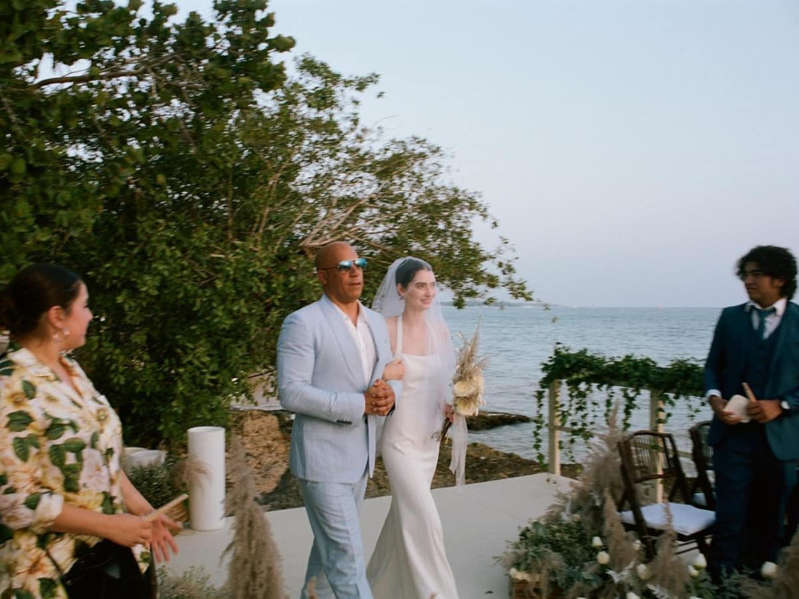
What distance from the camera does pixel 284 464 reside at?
10953 mm

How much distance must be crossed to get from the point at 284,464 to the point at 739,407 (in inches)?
310

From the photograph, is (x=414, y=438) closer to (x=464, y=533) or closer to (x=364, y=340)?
(x=364, y=340)

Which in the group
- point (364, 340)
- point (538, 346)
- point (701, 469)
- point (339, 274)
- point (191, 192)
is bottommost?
point (538, 346)

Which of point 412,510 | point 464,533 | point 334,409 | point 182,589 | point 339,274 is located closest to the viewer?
point 334,409

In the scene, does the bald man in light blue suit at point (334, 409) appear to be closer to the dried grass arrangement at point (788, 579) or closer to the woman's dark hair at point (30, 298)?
the woman's dark hair at point (30, 298)

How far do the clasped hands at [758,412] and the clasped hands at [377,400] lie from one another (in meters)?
2.24

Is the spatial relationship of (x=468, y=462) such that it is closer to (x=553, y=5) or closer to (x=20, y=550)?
→ (x=553, y=5)

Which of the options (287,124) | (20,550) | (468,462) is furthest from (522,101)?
(20,550)

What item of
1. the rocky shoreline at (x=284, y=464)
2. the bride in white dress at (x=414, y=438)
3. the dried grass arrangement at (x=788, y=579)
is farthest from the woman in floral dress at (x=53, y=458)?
the rocky shoreline at (x=284, y=464)

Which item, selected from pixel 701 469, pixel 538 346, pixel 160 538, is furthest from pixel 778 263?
pixel 538 346

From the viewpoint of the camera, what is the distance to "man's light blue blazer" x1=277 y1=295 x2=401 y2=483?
11.2 feet

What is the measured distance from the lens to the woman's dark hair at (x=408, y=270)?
4.60 meters

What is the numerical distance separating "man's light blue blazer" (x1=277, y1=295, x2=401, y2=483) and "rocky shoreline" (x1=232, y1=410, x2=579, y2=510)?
5.56m

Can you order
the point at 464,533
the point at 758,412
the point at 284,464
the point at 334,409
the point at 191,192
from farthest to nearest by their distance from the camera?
the point at 284,464
the point at 191,192
the point at 464,533
the point at 758,412
the point at 334,409
